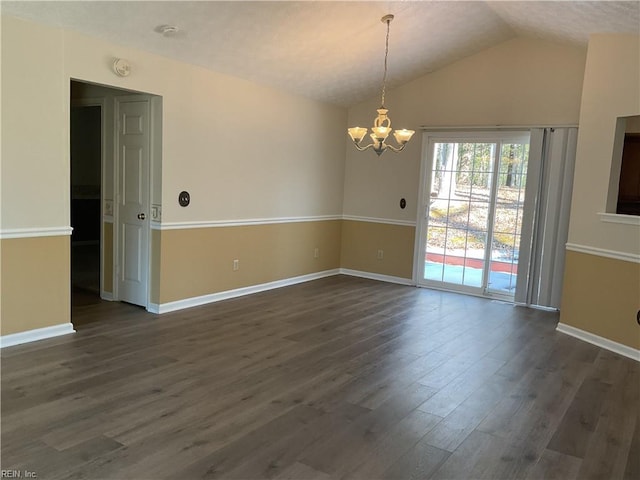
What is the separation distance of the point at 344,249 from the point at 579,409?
186 inches

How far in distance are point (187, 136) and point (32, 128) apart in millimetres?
1494

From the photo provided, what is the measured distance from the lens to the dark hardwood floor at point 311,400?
8.32ft

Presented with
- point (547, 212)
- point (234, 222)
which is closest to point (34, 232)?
point (234, 222)

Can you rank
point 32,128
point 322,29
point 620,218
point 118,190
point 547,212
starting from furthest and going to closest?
point 547,212 → point 118,190 → point 322,29 → point 620,218 → point 32,128

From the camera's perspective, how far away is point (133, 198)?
5.19m

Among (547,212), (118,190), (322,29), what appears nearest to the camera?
(322,29)

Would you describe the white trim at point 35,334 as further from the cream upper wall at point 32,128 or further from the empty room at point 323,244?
the cream upper wall at point 32,128

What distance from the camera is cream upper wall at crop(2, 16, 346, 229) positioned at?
3.82m

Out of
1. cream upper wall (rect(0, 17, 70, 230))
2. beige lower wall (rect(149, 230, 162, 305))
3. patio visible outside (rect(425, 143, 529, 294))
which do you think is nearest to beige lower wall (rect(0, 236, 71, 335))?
cream upper wall (rect(0, 17, 70, 230))

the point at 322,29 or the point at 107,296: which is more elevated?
the point at 322,29

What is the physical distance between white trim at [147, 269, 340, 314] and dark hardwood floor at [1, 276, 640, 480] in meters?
0.20

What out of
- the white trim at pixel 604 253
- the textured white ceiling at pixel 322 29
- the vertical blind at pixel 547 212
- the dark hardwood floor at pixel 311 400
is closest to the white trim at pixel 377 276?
the vertical blind at pixel 547 212

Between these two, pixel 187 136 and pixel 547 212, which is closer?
pixel 187 136

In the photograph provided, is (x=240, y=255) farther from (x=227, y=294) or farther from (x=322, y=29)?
(x=322, y=29)
